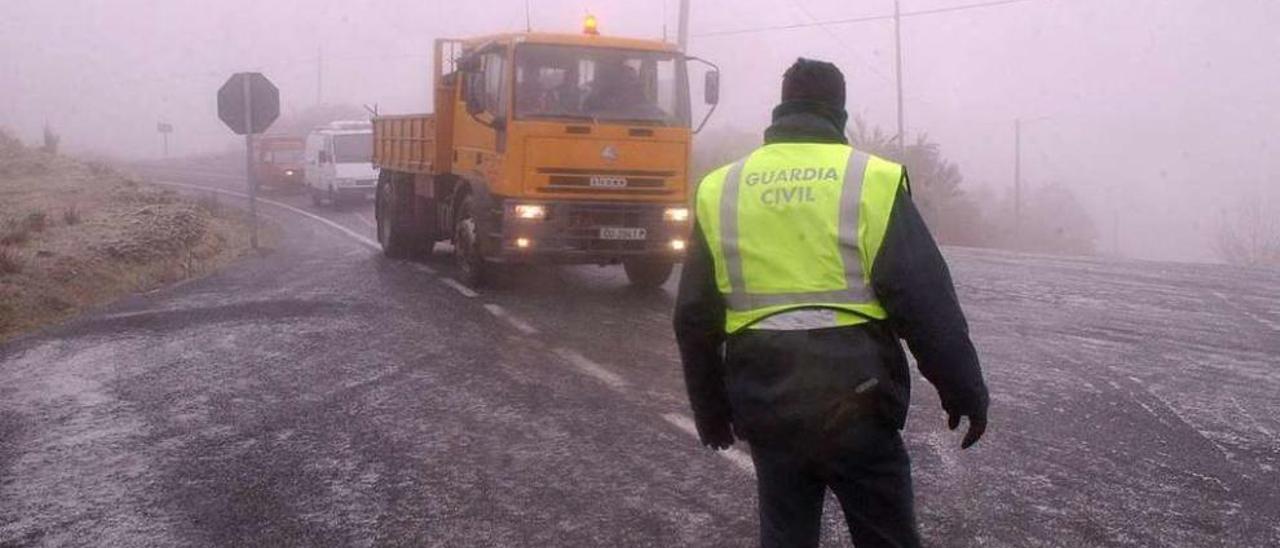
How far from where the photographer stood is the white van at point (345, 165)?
35.2 m

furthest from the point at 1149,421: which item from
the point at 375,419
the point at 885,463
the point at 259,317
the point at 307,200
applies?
the point at 307,200

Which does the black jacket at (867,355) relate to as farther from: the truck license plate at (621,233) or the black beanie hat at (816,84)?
the truck license plate at (621,233)

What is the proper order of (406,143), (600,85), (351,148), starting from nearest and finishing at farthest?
1. (600,85)
2. (406,143)
3. (351,148)

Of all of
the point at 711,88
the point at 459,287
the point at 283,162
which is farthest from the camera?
the point at 283,162

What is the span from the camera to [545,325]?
38.5 feet

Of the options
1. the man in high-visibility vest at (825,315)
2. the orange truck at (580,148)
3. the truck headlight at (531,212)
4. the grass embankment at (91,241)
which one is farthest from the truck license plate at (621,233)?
the man in high-visibility vest at (825,315)

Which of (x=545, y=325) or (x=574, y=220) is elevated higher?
(x=574, y=220)

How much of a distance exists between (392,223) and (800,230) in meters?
15.2

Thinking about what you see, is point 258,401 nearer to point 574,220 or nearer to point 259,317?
point 259,317

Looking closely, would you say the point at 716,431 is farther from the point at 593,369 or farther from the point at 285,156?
the point at 285,156

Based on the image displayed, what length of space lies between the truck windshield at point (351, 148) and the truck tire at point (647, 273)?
2165 centimetres

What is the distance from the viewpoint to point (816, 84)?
11.3ft

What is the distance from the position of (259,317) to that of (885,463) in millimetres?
10155

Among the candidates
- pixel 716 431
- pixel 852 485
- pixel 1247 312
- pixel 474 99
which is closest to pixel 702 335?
pixel 716 431
